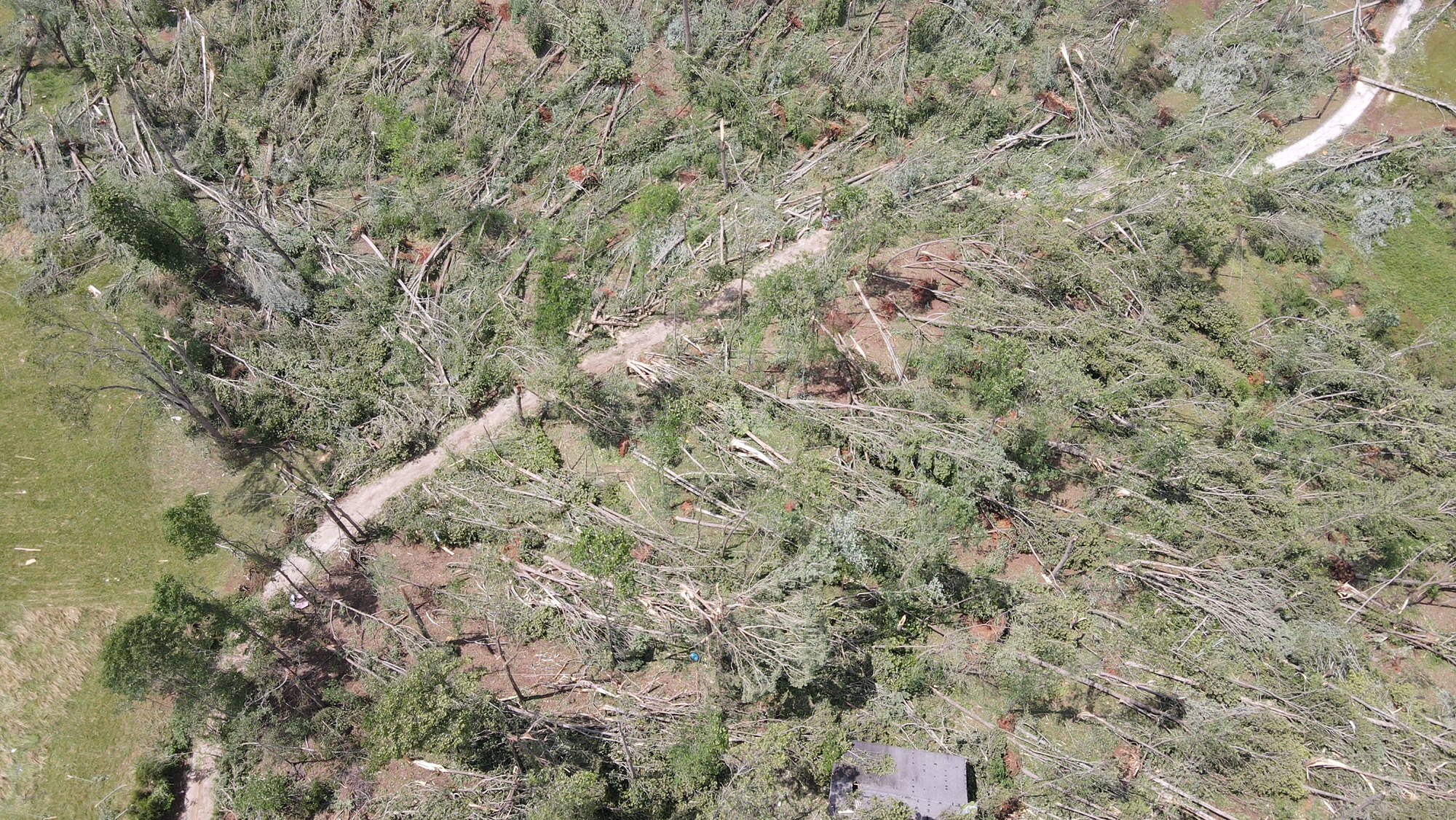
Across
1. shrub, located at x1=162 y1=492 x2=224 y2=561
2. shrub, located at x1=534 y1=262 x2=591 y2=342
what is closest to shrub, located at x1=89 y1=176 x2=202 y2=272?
shrub, located at x1=162 y1=492 x2=224 y2=561

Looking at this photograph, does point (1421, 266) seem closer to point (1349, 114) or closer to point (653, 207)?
point (1349, 114)

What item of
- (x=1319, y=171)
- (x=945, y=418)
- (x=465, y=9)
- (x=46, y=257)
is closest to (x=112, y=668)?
(x=46, y=257)

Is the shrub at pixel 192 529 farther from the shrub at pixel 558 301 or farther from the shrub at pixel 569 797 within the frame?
the shrub at pixel 558 301

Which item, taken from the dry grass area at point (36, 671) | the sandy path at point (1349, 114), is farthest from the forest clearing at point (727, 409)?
the sandy path at point (1349, 114)

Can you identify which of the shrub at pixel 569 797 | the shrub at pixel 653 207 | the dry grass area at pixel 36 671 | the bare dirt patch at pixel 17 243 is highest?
the bare dirt patch at pixel 17 243

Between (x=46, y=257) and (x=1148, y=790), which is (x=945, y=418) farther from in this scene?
(x=46, y=257)

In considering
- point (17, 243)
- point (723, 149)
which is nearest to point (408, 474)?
point (723, 149)

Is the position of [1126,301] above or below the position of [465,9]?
below
